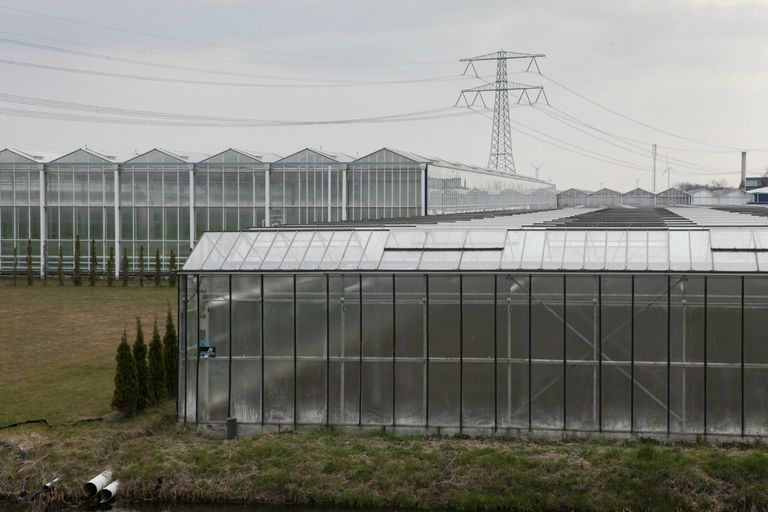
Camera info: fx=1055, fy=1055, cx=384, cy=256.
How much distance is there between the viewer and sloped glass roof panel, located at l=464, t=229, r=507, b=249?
26477 mm

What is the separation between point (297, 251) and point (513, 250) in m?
5.50

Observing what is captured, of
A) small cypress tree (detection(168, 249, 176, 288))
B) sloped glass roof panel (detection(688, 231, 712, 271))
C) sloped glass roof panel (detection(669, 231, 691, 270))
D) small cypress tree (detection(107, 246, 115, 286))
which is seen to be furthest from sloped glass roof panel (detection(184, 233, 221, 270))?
small cypress tree (detection(107, 246, 115, 286))

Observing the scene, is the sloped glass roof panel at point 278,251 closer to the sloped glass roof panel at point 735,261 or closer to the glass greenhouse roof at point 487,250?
the glass greenhouse roof at point 487,250

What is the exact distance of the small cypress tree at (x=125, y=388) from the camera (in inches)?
1087

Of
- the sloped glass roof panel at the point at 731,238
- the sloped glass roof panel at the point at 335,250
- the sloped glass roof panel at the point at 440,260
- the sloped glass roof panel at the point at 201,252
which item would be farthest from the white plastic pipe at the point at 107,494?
the sloped glass roof panel at the point at 731,238

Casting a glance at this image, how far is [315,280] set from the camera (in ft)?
85.2

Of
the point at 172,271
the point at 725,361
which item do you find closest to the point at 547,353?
the point at 725,361

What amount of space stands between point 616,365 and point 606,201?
128706 mm

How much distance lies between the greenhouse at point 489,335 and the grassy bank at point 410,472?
2.85ft

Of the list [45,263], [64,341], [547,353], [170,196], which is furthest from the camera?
[45,263]

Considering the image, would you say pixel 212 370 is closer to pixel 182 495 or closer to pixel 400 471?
pixel 182 495

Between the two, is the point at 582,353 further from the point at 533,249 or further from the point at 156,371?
the point at 156,371

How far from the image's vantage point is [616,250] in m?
25.8

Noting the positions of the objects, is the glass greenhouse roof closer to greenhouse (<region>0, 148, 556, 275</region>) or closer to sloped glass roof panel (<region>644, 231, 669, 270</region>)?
sloped glass roof panel (<region>644, 231, 669, 270</region>)
